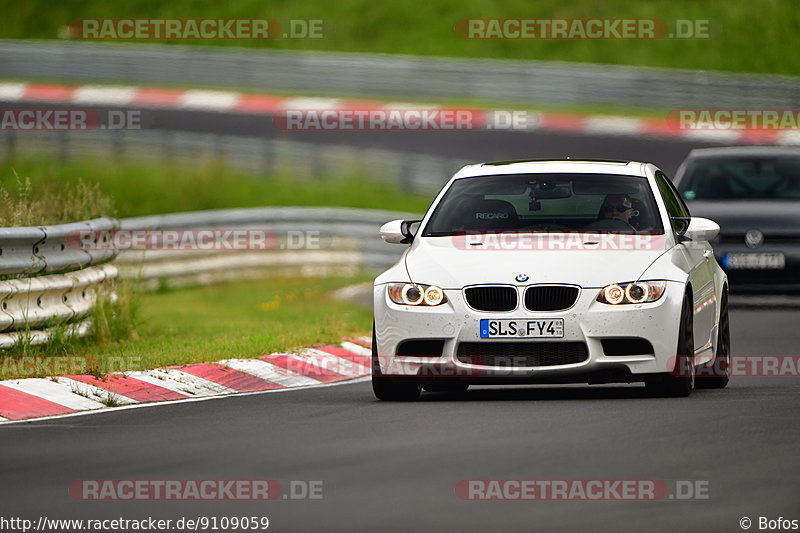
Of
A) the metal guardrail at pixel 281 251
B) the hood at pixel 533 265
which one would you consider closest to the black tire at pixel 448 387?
the hood at pixel 533 265

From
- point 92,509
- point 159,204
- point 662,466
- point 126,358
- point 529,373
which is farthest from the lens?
point 159,204

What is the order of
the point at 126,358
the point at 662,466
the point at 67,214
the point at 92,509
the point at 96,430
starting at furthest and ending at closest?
the point at 67,214 → the point at 126,358 → the point at 96,430 → the point at 662,466 → the point at 92,509

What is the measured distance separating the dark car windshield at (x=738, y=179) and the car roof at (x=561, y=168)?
22.5 feet

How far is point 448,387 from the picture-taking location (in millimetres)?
12078

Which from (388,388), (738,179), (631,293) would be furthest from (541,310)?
(738,179)

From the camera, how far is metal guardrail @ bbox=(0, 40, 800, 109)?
36562 mm

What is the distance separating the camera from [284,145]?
102ft

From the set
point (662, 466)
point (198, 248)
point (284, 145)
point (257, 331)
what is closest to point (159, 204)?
point (284, 145)

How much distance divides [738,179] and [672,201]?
691 centimetres

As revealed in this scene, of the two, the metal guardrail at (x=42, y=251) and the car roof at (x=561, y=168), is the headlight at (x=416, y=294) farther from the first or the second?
the metal guardrail at (x=42, y=251)

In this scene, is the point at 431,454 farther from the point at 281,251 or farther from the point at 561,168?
the point at 281,251

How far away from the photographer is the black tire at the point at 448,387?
11.3m

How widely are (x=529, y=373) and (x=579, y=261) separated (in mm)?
781

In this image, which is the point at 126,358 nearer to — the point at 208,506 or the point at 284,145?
the point at 208,506
